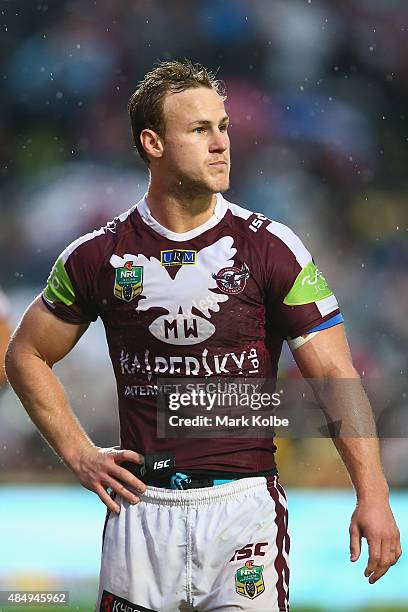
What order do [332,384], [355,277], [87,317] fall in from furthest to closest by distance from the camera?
[355,277] → [87,317] → [332,384]

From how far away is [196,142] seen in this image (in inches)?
139

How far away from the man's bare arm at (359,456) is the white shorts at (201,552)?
271 mm

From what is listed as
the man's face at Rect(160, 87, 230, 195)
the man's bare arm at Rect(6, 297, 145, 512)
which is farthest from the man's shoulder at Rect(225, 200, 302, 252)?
the man's bare arm at Rect(6, 297, 145, 512)

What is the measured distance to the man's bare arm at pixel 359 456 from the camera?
316 cm

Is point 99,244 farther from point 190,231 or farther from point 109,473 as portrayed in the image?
point 109,473

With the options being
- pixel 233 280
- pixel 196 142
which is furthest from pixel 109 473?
pixel 196 142

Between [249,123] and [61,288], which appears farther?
[249,123]

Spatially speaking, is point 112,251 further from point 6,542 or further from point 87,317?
point 6,542

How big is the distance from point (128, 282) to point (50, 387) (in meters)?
0.44

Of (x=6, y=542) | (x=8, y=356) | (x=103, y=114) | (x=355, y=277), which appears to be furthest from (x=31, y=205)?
(x=8, y=356)

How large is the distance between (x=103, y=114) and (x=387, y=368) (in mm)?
3796

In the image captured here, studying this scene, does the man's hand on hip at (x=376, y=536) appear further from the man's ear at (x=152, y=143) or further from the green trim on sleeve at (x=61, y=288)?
the man's ear at (x=152, y=143)

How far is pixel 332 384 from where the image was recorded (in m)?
3.37

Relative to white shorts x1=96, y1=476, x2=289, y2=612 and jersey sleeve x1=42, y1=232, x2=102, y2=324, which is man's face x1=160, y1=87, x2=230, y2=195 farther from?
white shorts x1=96, y1=476, x2=289, y2=612
